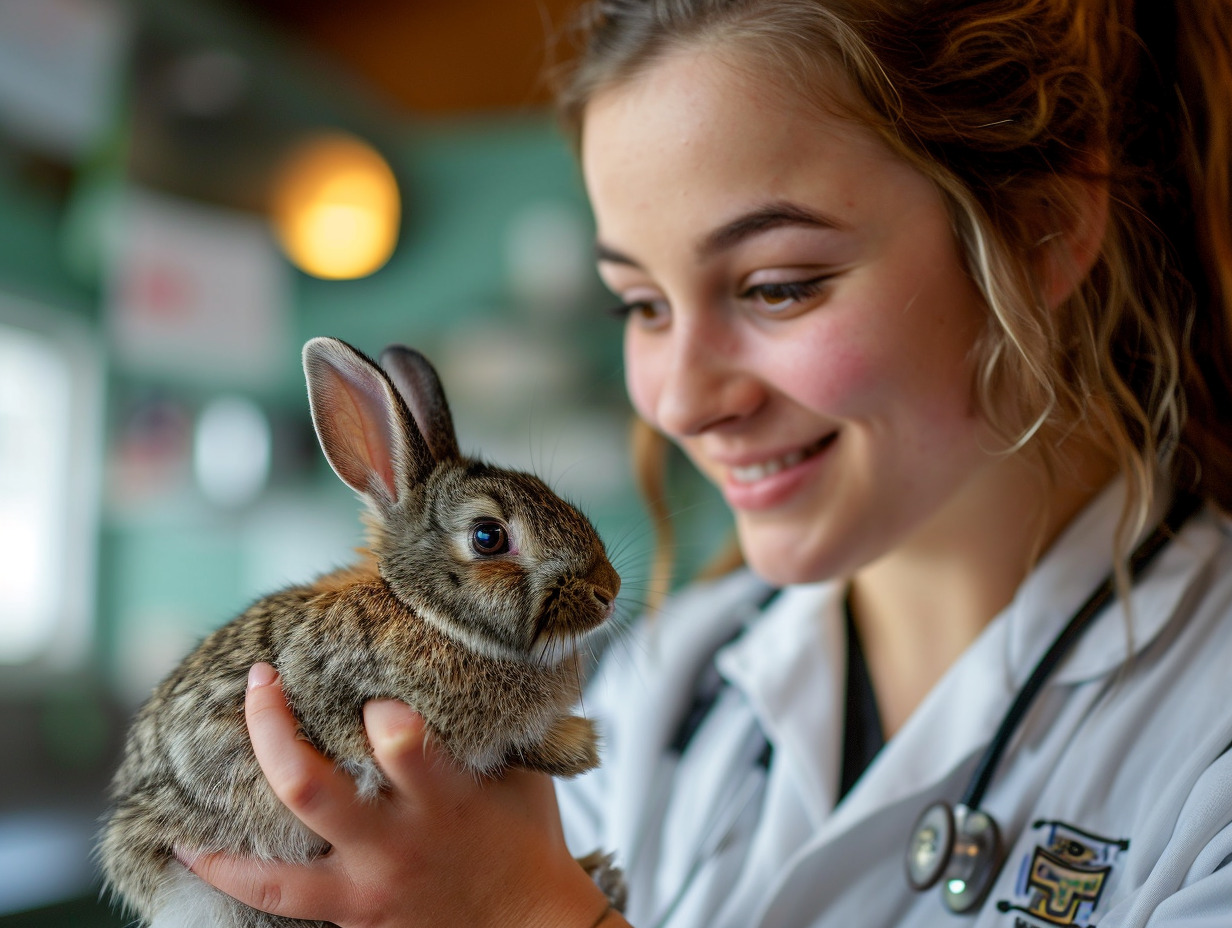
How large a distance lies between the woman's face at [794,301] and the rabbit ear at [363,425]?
0.40m

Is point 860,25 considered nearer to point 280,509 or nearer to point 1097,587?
point 1097,587

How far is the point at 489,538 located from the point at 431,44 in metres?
3.97

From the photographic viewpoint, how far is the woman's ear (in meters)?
1.24

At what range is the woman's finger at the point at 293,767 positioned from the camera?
3.03ft

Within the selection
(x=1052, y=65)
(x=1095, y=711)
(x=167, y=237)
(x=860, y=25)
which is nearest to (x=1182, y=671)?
(x=1095, y=711)

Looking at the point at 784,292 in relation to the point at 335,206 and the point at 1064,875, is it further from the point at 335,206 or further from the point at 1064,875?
the point at 335,206

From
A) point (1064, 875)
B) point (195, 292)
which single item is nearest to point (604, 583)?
point (1064, 875)

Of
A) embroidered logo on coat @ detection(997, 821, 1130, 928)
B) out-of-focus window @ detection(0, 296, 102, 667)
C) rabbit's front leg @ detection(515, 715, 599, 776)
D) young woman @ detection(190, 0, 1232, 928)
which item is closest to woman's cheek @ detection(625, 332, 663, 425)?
young woman @ detection(190, 0, 1232, 928)

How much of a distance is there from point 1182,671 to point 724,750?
0.67 m

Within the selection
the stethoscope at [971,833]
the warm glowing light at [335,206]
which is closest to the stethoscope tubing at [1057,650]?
the stethoscope at [971,833]

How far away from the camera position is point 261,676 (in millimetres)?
960

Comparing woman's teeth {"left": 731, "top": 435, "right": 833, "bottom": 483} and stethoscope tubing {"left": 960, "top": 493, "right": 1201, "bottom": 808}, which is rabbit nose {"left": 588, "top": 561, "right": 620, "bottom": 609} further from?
stethoscope tubing {"left": 960, "top": 493, "right": 1201, "bottom": 808}

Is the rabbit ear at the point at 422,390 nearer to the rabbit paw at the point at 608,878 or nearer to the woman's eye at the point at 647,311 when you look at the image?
the woman's eye at the point at 647,311

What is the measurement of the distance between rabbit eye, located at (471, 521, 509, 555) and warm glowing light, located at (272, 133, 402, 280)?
3483mm
